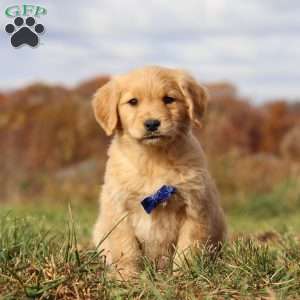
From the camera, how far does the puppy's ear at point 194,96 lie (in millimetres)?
4609

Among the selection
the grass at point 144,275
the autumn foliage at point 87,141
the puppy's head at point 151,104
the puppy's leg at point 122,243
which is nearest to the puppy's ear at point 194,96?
the puppy's head at point 151,104

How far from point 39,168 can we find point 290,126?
743 cm

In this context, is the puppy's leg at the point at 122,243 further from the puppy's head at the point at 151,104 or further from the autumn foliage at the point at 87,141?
the autumn foliage at the point at 87,141

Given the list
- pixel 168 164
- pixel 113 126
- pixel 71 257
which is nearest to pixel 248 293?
pixel 71 257

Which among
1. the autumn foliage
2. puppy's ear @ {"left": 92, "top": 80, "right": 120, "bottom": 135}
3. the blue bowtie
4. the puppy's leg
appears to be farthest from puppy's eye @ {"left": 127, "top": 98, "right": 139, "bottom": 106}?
the autumn foliage

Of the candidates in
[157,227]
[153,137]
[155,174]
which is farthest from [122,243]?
[153,137]

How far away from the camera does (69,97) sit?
58.3 ft

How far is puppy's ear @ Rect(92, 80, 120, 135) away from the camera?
467 centimetres

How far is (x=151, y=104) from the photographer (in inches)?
175

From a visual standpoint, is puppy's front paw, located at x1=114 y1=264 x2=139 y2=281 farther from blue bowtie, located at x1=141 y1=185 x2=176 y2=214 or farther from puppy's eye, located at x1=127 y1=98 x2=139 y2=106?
puppy's eye, located at x1=127 y1=98 x2=139 y2=106

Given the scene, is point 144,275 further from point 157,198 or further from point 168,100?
point 168,100

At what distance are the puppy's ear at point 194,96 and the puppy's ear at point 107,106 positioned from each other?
1.58 ft

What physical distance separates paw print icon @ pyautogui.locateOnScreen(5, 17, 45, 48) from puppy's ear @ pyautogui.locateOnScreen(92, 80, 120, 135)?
154cm

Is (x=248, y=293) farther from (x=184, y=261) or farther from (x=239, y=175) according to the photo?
(x=239, y=175)
